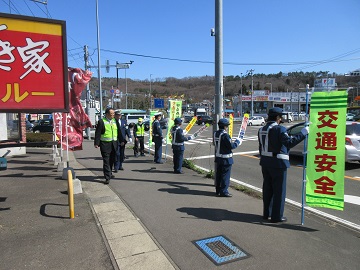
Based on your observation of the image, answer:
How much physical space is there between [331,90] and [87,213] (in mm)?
4502

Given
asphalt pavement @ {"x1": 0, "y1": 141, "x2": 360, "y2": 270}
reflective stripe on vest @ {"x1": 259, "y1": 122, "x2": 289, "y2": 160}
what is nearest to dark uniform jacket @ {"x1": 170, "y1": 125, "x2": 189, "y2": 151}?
asphalt pavement @ {"x1": 0, "y1": 141, "x2": 360, "y2": 270}

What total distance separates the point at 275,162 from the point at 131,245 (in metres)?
2.50

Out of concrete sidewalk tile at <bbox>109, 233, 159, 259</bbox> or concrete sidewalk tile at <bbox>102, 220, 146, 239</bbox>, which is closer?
concrete sidewalk tile at <bbox>109, 233, 159, 259</bbox>

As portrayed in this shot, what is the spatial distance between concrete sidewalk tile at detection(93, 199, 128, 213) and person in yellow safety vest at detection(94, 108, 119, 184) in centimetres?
161

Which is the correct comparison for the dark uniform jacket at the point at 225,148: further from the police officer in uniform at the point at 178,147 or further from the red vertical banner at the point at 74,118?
the red vertical banner at the point at 74,118

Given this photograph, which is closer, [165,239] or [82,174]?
[165,239]

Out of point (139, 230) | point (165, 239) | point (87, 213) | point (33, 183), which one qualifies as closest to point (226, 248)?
point (165, 239)

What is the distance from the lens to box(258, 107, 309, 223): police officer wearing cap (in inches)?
171

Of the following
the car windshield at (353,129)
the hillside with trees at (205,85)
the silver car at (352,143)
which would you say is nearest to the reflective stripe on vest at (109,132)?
the silver car at (352,143)

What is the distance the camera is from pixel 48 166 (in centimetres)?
942

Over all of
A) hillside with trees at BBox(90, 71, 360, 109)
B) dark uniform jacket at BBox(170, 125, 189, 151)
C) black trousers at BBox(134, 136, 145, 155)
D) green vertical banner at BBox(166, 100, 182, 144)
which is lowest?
black trousers at BBox(134, 136, 145, 155)

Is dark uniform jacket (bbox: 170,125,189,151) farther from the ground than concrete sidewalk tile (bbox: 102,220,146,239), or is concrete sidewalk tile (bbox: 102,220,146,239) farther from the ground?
dark uniform jacket (bbox: 170,125,189,151)

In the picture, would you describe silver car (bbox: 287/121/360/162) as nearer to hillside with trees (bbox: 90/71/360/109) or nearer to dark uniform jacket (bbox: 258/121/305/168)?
dark uniform jacket (bbox: 258/121/305/168)

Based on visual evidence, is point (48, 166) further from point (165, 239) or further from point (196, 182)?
point (165, 239)
